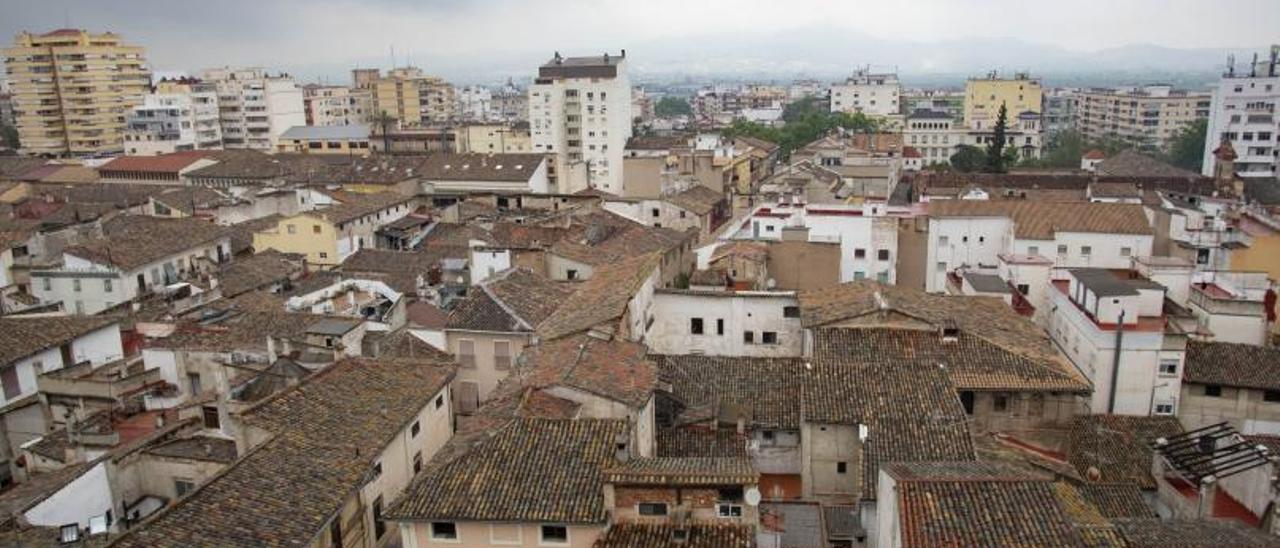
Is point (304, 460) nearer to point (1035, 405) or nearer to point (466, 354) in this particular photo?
point (466, 354)

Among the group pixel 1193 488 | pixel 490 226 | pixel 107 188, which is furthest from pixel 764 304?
pixel 107 188

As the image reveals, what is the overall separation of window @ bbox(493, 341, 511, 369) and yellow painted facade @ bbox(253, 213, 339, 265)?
2404cm

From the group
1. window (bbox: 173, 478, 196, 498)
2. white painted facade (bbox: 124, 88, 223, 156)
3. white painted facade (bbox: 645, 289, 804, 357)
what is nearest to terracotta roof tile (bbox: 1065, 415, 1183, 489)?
white painted facade (bbox: 645, 289, 804, 357)

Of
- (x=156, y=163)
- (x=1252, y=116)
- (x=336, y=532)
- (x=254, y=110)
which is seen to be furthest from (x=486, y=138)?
(x=336, y=532)

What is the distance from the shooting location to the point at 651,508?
672 inches

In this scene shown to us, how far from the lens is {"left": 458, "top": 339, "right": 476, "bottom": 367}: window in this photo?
1147 inches

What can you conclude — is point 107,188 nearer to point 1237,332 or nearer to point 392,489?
point 392,489

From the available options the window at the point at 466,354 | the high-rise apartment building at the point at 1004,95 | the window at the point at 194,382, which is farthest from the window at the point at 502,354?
the high-rise apartment building at the point at 1004,95

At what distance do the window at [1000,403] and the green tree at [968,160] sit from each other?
67875mm

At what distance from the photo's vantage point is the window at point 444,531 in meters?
17.2

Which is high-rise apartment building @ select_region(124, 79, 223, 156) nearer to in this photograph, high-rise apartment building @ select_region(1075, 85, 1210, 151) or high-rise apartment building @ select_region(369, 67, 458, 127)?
high-rise apartment building @ select_region(369, 67, 458, 127)

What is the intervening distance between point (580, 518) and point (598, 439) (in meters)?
2.27

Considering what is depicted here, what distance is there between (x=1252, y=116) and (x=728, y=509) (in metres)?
86.6

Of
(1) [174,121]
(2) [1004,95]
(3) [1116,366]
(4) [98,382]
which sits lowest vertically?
(3) [1116,366]
